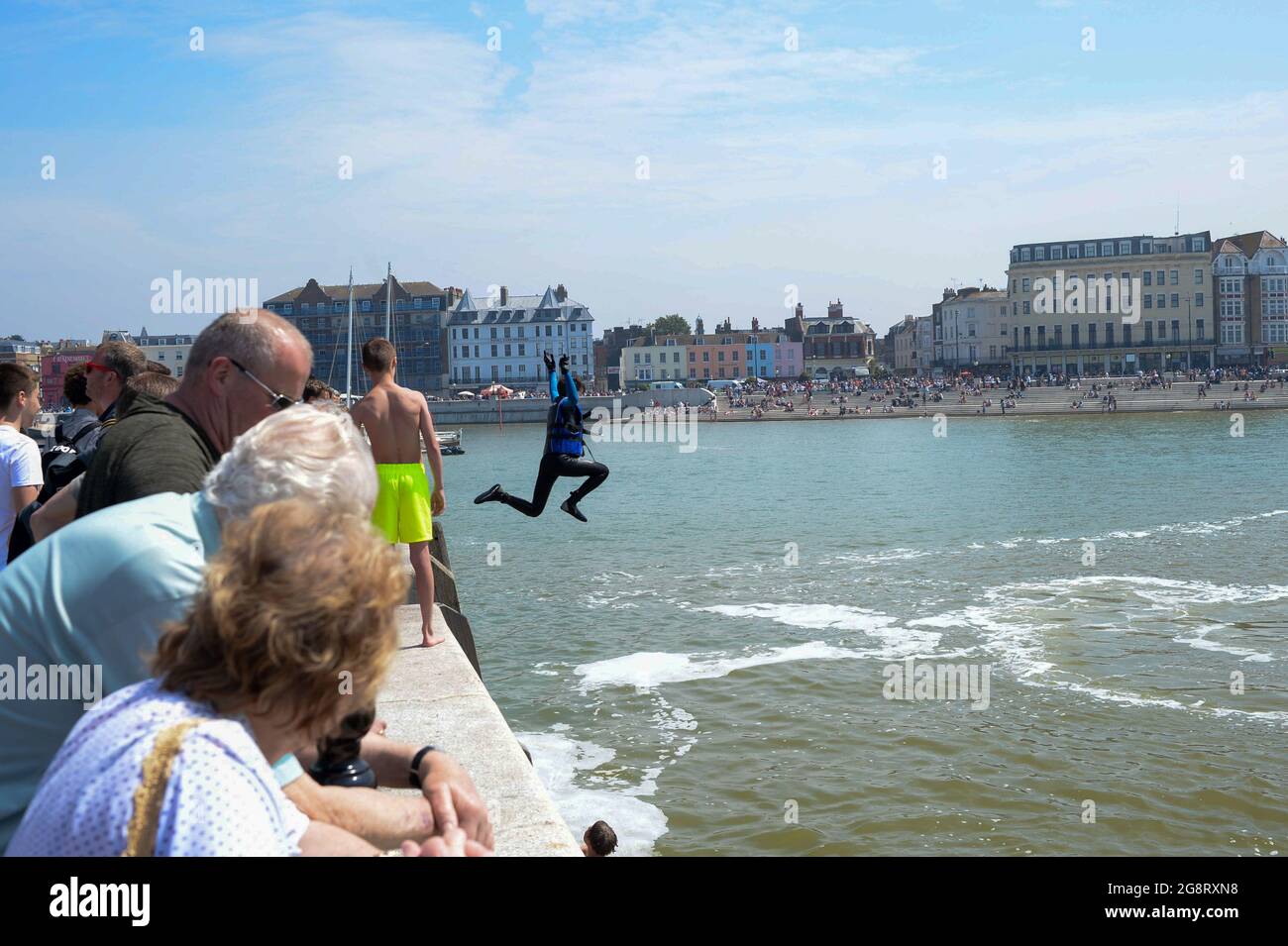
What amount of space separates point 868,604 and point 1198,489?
24894 millimetres

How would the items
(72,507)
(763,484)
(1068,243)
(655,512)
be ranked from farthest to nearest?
1. (1068,243)
2. (763,484)
3. (655,512)
4. (72,507)

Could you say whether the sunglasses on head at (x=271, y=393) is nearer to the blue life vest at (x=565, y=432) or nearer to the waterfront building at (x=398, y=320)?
the blue life vest at (x=565, y=432)

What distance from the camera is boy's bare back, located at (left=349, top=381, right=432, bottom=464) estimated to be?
333 inches

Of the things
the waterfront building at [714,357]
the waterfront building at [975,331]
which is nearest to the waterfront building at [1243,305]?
the waterfront building at [975,331]

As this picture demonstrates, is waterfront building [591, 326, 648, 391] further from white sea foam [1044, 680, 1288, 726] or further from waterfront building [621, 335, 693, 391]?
white sea foam [1044, 680, 1288, 726]

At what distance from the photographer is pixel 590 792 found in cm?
997

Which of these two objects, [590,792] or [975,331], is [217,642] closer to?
[590,792]

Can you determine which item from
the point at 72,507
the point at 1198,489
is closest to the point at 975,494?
the point at 1198,489

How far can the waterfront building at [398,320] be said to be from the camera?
132 meters

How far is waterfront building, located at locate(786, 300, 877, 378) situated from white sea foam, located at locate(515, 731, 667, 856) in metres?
144

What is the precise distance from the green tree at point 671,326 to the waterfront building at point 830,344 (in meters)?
18.9

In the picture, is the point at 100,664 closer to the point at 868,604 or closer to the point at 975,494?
A: the point at 868,604
